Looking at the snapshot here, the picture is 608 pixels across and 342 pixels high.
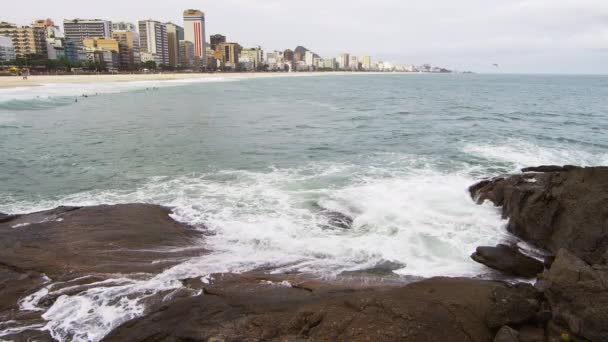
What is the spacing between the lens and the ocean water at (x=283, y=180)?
868 centimetres

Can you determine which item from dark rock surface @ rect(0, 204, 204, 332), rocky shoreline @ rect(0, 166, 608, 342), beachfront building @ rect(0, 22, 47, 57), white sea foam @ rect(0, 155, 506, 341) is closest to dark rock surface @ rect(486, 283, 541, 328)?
rocky shoreline @ rect(0, 166, 608, 342)

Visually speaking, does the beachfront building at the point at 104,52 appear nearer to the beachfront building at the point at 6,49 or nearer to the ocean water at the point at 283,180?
the beachfront building at the point at 6,49

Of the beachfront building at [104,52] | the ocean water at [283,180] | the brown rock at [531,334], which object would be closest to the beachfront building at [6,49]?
the beachfront building at [104,52]

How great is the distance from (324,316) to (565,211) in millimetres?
6784

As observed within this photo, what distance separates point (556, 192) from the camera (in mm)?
9797

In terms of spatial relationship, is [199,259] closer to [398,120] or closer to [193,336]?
[193,336]

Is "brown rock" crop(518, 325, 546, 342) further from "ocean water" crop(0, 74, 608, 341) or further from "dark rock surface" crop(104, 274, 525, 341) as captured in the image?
"ocean water" crop(0, 74, 608, 341)

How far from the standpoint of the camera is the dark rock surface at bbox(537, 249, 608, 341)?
532 centimetres

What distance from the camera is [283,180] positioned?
15875mm

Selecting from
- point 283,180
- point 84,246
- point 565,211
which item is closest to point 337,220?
point 283,180

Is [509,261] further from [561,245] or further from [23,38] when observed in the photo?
[23,38]

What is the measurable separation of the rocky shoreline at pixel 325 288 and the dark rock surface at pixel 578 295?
1 centimetres

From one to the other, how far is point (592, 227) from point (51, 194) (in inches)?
620

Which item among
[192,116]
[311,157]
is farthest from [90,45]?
[311,157]
